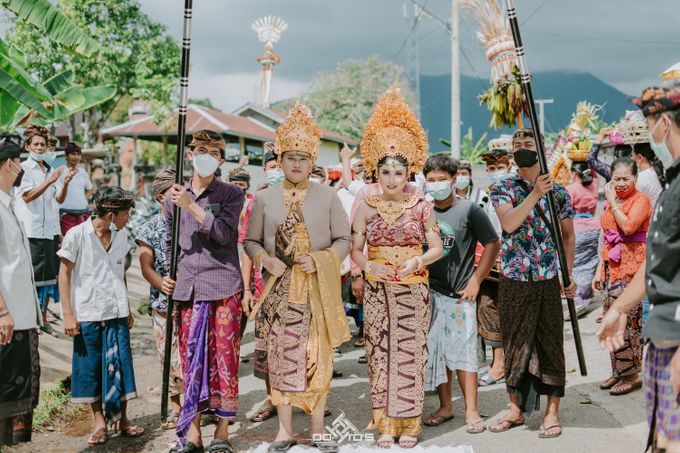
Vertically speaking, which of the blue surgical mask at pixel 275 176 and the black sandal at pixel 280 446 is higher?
the blue surgical mask at pixel 275 176

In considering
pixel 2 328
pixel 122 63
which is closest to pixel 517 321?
pixel 2 328

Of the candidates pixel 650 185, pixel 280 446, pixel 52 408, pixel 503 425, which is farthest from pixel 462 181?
pixel 52 408

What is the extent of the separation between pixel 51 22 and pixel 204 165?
263 cm

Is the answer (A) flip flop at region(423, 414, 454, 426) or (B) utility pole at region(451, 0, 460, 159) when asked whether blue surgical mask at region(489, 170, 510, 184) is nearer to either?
(A) flip flop at region(423, 414, 454, 426)

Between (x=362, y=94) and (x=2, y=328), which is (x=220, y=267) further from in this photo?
(x=362, y=94)

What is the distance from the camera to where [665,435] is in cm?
267

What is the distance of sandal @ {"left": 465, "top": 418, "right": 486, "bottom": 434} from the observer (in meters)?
4.69

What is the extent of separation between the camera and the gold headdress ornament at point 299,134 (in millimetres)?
4512

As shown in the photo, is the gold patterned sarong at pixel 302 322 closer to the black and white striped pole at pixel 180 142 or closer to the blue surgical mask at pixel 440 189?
the black and white striped pole at pixel 180 142

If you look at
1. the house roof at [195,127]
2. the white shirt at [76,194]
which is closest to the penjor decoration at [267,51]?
the house roof at [195,127]

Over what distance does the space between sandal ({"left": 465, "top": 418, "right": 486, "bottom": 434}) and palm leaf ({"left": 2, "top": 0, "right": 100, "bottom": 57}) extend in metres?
4.79

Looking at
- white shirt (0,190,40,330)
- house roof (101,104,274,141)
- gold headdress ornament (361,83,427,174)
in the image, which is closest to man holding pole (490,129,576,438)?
gold headdress ornament (361,83,427,174)

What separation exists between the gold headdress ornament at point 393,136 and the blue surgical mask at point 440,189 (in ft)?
0.74

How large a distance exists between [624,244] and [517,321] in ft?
5.46
